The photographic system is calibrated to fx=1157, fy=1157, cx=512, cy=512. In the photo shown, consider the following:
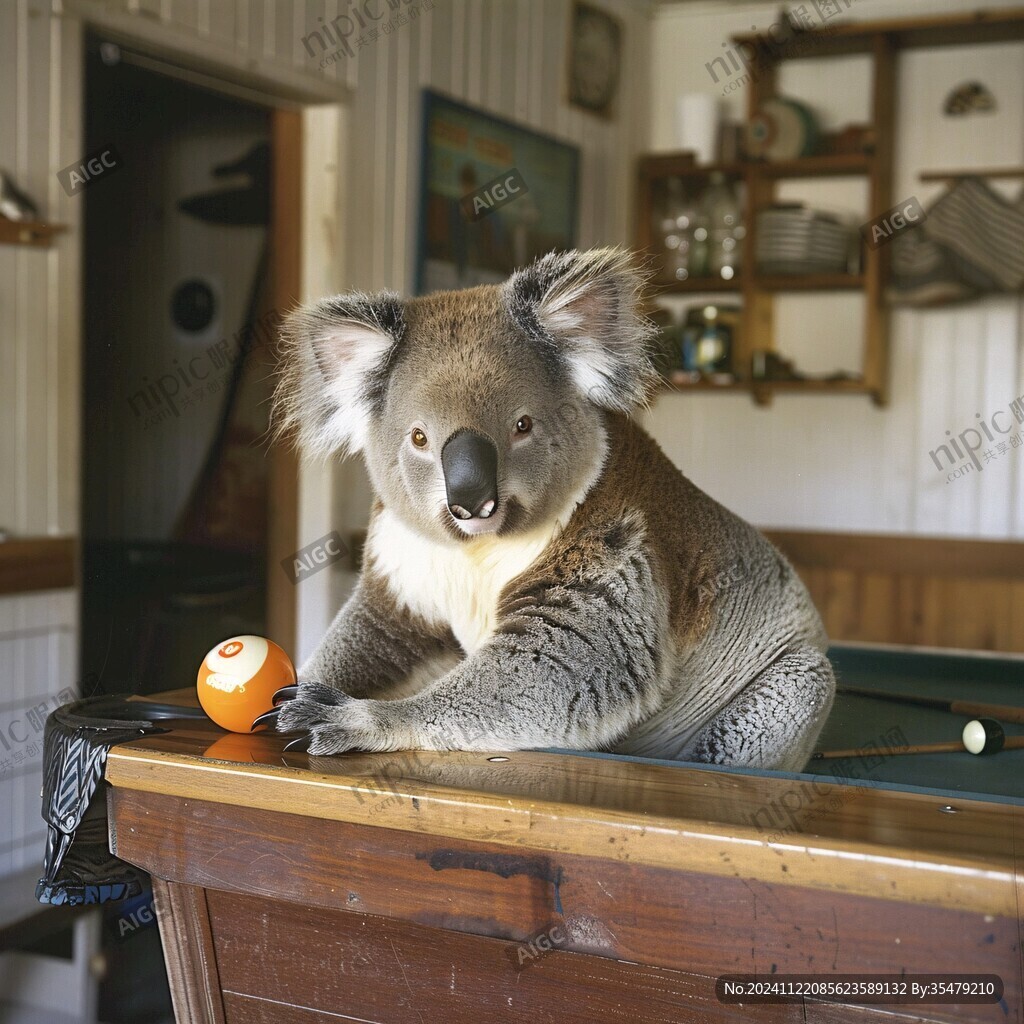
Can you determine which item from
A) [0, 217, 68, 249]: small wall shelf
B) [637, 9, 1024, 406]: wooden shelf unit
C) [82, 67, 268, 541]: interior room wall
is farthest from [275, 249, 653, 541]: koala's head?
[637, 9, 1024, 406]: wooden shelf unit

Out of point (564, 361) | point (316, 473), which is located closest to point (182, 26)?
point (316, 473)

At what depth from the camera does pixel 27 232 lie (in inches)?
110

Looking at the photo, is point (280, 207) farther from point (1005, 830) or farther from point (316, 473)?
point (1005, 830)

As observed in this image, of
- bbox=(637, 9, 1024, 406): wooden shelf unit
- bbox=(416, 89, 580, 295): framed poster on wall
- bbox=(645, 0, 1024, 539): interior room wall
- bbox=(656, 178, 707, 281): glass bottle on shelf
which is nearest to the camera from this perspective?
A: bbox=(416, 89, 580, 295): framed poster on wall

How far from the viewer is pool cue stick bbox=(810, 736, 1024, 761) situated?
4.82 ft

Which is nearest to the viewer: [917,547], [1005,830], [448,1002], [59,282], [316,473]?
[1005,830]

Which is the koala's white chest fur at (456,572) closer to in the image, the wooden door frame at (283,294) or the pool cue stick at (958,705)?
the pool cue stick at (958,705)

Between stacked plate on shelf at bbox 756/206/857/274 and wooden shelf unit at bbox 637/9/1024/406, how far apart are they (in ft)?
0.14

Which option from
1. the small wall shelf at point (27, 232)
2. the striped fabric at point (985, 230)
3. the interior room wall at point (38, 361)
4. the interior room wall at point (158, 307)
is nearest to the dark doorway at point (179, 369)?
the interior room wall at point (158, 307)

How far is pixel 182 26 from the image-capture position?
3.17 m

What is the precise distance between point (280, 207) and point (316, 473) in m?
0.90

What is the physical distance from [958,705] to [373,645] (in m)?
0.95

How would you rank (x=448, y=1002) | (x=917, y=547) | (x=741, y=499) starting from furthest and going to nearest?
(x=741, y=499)
(x=917, y=547)
(x=448, y=1002)

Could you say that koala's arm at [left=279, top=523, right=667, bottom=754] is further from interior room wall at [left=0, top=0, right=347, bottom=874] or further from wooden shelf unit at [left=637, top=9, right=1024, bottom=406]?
wooden shelf unit at [left=637, top=9, right=1024, bottom=406]
